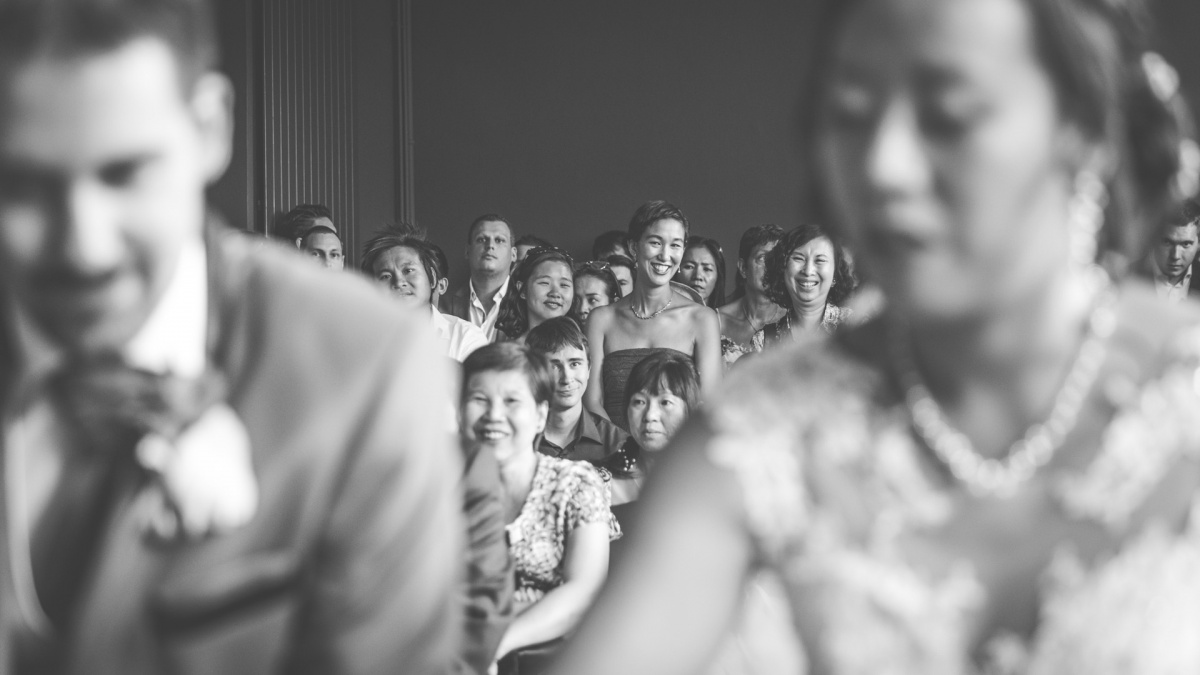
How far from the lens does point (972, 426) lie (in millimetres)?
896

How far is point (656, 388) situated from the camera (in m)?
3.66

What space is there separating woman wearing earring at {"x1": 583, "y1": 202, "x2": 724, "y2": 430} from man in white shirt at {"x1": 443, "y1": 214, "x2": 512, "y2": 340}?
2.11ft

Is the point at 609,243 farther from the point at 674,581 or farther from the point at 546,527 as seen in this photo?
the point at 674,581

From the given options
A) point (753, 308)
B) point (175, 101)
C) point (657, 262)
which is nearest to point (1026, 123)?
point (175, 101)

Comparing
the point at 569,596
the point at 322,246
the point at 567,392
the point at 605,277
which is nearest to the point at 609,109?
the point at 605,277

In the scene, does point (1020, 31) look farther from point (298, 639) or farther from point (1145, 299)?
point (298, 639)

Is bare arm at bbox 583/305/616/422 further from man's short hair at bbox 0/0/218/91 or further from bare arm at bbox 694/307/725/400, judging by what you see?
man's short hair at bbox 0/0/218/91

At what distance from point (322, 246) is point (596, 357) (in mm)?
983

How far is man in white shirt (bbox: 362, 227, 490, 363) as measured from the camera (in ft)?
13.8

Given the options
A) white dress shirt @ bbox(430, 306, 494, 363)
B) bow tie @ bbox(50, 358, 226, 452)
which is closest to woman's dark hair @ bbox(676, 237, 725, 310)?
white dress shirt @ bbox(430, 306, 494, 363)

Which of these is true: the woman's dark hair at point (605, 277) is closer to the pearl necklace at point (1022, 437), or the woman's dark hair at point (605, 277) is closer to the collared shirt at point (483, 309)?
the collared shirt at point (483, 309)

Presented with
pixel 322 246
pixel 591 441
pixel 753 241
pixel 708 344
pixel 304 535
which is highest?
pixel 304 535

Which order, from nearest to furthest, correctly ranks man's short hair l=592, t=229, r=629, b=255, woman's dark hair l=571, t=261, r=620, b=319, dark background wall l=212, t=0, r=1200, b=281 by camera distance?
woman's dark hair l=571, t=261, r=620, b=319, man's short hair l=592, t=229, r=629, b=255, dark background wall l=212, t=0, r=1200, b=281

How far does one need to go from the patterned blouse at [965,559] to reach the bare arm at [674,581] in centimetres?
2
